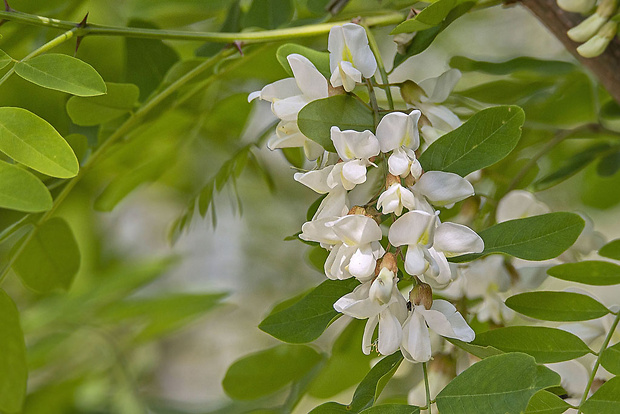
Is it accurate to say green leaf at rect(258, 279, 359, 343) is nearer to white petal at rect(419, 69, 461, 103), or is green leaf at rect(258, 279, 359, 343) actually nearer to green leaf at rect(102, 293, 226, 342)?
white petal at rect(419, 69, 461, 103)

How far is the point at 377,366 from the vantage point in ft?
1.09

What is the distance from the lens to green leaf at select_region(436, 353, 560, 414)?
0.92ft

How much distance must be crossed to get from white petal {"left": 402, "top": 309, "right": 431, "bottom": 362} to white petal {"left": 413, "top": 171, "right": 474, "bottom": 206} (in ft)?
0.17

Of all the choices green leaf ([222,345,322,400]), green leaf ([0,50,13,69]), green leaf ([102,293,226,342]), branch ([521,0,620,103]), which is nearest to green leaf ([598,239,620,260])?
branch ([521,0,620,103])

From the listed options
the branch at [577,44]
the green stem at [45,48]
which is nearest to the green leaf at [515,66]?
the branch at [577,44]

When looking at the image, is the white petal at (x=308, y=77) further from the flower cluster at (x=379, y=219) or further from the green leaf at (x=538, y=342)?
the green leaf at (x=538, y=342)

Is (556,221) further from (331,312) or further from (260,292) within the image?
(260,292)

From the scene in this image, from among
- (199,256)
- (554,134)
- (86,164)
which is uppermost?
(86,164)

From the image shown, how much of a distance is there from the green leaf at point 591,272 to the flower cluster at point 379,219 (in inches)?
4.7

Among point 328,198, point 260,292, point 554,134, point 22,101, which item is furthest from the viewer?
point 260,292

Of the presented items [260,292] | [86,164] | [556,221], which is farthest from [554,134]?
[260,292]

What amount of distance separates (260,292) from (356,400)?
1.20 metres

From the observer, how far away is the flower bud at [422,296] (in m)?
0.31

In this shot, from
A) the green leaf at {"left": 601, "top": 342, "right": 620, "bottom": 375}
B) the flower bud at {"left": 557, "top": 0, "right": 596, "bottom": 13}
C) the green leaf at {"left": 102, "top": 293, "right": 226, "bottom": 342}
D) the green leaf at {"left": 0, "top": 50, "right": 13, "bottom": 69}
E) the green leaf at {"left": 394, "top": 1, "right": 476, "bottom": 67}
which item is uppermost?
the green leaf at {"left": 0, "top": 50, "right": 13, "bottom": 69}
